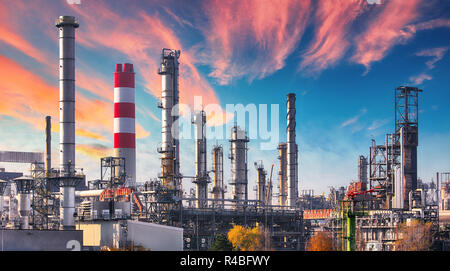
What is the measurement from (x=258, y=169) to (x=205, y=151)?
27.2 feet

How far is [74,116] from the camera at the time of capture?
47938 mm

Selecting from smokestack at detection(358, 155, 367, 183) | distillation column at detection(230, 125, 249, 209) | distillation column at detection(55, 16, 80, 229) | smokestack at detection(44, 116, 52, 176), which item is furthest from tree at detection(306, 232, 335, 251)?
smokestack at detection(44, 116, 52, 176)

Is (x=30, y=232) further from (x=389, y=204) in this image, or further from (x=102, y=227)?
(x=389, y=204)

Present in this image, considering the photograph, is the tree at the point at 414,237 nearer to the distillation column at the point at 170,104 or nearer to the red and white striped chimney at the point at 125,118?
the distillation column at the point at 170,104

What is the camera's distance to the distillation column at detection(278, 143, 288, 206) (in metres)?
78.8

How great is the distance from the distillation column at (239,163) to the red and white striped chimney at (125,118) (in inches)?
482

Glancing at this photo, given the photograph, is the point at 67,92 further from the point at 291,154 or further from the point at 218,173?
the point at 291,154

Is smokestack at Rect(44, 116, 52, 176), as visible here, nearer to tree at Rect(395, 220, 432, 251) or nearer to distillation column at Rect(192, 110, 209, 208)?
distillation column at Rect(192, 110, 209, 208)

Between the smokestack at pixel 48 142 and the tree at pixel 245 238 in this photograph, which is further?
the smokestack at pixel 48 142

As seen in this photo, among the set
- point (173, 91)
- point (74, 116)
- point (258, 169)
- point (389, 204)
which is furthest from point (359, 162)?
point (74, 116)

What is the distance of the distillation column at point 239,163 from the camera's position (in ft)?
226

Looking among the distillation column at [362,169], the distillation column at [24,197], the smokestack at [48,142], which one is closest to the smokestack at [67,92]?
the distillation column at [24,197]

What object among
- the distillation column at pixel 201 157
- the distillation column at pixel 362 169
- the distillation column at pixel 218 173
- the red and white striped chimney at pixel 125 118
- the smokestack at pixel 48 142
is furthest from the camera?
the distillation column at pixel 362 169
